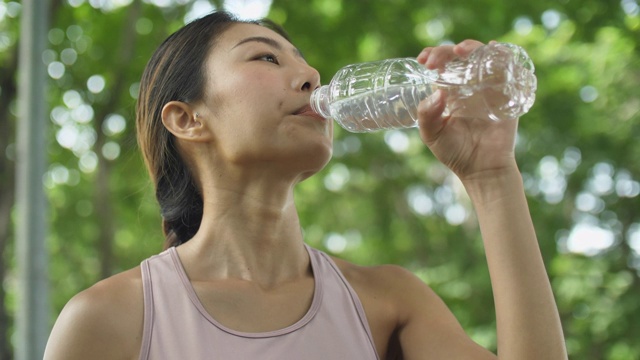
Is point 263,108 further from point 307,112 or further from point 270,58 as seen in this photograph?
point 270,58

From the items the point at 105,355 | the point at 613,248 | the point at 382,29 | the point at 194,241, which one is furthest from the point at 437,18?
the point at 105,355

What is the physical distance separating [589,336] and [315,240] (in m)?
3.80

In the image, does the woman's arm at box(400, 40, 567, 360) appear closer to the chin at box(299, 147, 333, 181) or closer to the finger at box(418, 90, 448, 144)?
the finger at box(418, 90, 448, 144)

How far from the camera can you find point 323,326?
2076 mm

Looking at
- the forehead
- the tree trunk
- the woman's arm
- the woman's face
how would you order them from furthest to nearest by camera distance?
1. the tree trunk
2. the forehead
3. the woman's face
4. the woman's arm

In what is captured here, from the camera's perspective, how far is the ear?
2.29 metres

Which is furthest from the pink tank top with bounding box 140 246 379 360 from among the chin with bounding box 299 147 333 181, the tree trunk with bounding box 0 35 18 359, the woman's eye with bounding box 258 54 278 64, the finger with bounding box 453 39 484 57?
the tree trunk with bounding box 0 35 18 359

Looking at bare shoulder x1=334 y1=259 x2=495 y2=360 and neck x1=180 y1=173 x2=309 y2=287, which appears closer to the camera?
bare shoulder x1=334 y1=259 x2=495 y2=360

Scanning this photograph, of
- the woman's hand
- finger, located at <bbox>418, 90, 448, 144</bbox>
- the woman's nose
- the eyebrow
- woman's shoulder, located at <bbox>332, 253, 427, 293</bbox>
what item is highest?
the eyebrow

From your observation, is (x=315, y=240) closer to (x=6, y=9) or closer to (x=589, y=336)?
(x=589, y=336)

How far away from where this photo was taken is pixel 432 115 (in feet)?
6.13

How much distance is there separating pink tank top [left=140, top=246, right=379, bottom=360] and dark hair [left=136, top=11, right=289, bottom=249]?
30cm

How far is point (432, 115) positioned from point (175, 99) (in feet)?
2.67

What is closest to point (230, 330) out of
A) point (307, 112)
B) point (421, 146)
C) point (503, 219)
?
point (307, 112)
